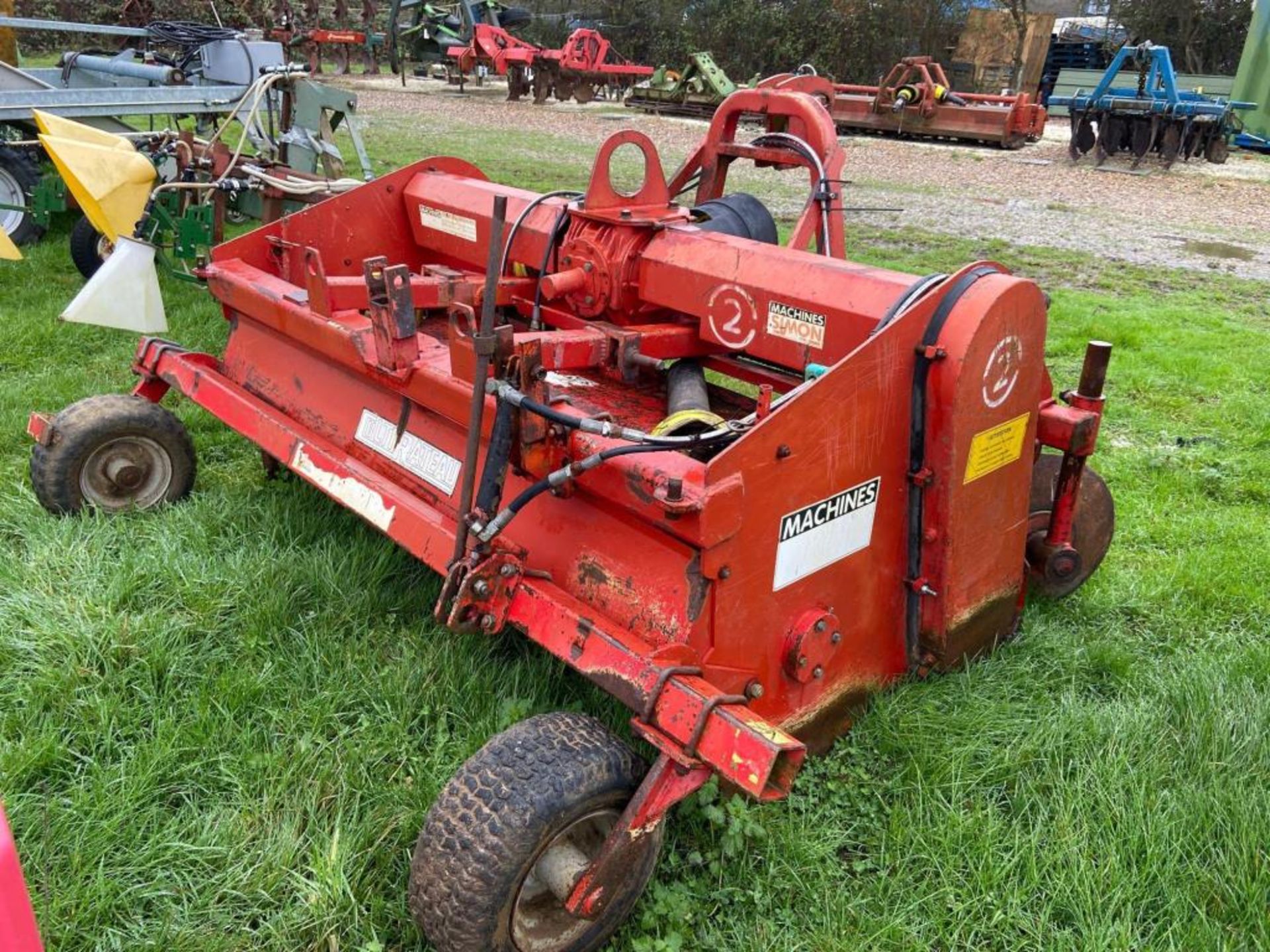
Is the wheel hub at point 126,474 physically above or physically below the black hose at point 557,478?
below

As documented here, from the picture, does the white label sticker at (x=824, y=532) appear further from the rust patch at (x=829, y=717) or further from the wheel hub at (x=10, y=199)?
the wheel hub at (x=10, y=199)

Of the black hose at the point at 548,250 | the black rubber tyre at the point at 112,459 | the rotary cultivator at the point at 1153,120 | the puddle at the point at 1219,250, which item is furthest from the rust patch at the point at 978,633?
the rotary cultivator at the point at 1153,120

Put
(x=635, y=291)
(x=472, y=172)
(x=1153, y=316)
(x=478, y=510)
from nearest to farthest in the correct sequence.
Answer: (x=478, y=510) → (x=635, y=291) → (x=472, y=172) → (x=1153, y=316)

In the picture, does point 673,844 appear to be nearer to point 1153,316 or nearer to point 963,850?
point 963,850

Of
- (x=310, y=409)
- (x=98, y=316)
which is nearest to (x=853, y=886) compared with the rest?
(x=310, y=409)

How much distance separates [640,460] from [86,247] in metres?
5.90

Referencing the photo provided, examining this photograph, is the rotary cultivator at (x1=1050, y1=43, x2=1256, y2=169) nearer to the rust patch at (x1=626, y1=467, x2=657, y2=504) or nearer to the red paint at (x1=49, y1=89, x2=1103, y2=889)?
the red paint at (x1=49, y1=89, x2=1103, y2=889)

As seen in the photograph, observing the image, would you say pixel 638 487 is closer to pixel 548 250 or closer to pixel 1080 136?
pixel 548 250

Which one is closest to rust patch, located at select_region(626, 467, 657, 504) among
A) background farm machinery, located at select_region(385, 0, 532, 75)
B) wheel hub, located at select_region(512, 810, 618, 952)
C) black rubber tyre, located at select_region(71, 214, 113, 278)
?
wheel hub, located at select_region(512, 810, 618, 952)

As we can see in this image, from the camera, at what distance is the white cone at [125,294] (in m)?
3.49

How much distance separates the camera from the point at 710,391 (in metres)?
3.53

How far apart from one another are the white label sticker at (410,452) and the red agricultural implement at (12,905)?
1.85 m

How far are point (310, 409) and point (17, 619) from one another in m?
1.04

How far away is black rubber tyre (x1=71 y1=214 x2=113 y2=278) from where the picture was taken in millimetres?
6656
